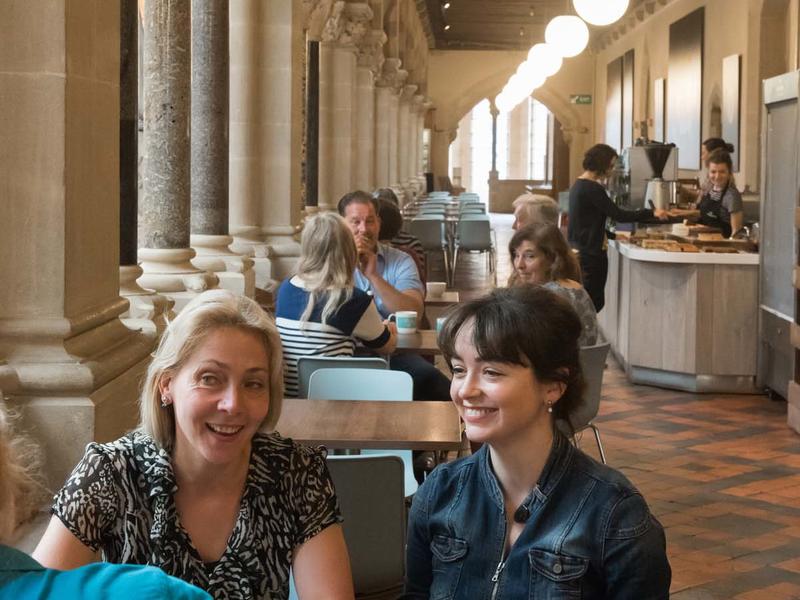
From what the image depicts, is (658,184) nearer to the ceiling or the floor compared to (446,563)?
nearer to the ceiling

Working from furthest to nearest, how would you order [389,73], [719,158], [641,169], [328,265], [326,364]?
[389,73], [641,169], [719,158], [328,265], [326,364]

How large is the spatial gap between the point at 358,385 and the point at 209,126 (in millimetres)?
2855

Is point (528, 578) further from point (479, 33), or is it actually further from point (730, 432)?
point (479, 33)

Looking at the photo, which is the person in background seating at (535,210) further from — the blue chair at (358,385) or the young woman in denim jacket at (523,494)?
the young woman in denim jacket at (523,494)

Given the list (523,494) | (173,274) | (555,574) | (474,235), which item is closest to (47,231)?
(523,494)

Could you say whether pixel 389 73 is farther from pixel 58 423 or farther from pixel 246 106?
pixel 58 423

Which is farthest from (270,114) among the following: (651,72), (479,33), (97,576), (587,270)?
(479,33)

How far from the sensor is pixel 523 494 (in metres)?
1.92

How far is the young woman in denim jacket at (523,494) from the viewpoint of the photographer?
1.84m

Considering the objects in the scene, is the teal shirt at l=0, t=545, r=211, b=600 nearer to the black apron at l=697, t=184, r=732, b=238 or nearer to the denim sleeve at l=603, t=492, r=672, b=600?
the denim sleeve at l=603, t=492, r=672, b=600

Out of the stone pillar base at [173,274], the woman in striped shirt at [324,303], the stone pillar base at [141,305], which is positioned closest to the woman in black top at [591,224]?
the stone pillar base at [173,274]

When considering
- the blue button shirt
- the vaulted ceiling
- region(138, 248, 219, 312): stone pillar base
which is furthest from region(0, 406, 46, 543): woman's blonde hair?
the vaulted ceiling

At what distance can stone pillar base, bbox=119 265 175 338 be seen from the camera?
4371 mm

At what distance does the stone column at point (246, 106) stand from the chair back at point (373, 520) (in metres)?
5.08
